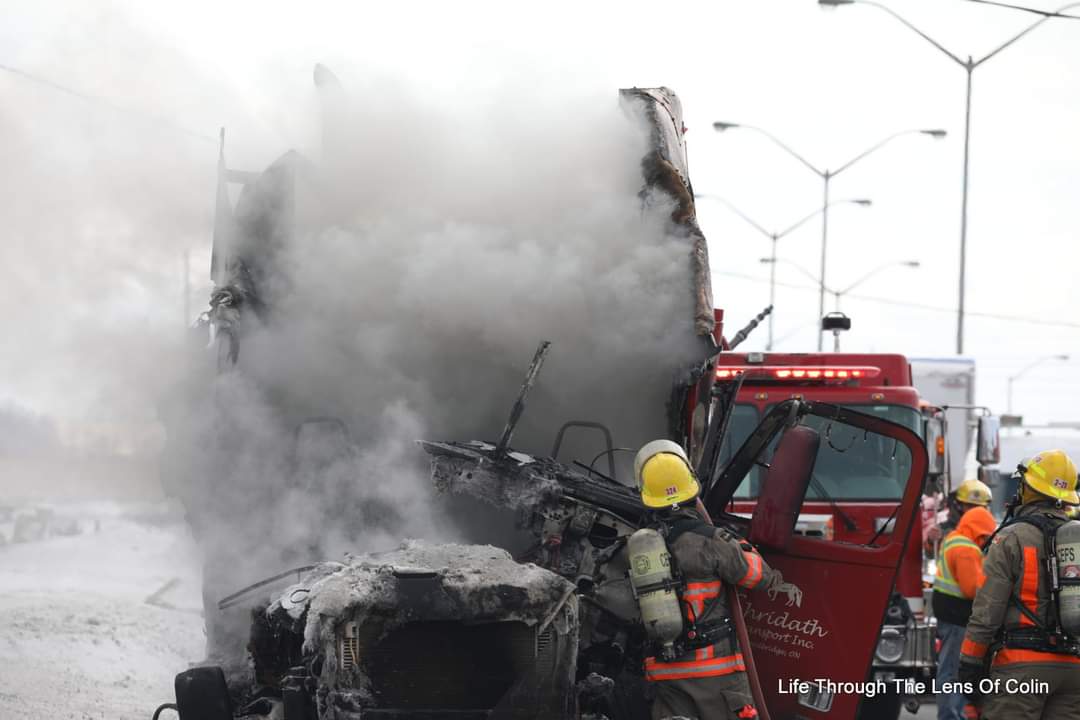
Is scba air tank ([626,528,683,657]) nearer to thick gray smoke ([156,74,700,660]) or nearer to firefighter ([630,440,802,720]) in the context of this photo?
firefighter ([630,440,802,720])

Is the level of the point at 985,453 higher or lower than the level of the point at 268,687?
higher

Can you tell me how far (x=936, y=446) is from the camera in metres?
11.7

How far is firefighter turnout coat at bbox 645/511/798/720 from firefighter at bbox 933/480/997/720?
380cm

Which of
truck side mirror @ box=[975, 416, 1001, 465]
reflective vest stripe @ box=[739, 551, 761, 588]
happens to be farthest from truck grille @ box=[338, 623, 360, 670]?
truck side mirror @ box=[975, 416, 1001, 465]

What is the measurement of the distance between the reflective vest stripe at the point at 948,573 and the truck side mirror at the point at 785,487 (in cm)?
296

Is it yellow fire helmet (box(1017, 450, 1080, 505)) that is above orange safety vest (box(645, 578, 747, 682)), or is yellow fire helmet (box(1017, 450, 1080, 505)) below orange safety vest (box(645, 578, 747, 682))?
above

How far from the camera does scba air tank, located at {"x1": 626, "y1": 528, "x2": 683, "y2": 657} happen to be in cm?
623

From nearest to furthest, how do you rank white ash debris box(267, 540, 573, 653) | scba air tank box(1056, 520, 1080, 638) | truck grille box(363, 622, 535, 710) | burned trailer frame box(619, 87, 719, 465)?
white ash debris box(267, 540, 573, 653) < truck grille box(363, 622, 535, 710) < scba air tank box(1056, 520, 1080, 638) < burned trailer frame box(619, 87, 719, 465)

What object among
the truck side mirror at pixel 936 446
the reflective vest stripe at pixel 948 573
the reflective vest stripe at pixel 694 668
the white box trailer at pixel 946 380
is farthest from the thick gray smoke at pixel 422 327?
the white box trailer at pixel 946 380

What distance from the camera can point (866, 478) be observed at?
36.1ft

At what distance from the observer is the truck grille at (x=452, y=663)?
594cm

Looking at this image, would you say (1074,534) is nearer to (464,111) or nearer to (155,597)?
(464,111)

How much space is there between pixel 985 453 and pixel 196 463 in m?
7.57

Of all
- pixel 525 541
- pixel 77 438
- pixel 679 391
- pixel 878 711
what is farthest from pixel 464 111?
pixel 77 438
